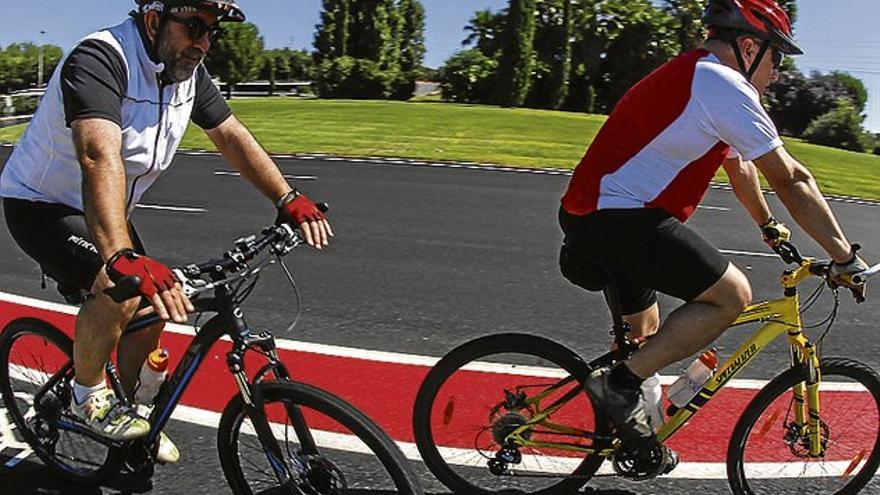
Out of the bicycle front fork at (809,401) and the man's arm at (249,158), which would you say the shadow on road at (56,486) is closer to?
the bicycle front fork at (809,401)

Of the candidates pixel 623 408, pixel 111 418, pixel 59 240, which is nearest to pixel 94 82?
pixel 59 240

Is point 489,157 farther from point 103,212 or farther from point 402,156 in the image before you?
point 103,212

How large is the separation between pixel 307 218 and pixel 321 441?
0.85 m

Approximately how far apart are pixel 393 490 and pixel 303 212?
3.62 ft

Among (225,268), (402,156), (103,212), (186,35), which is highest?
(186,35)

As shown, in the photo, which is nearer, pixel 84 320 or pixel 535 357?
pixel 84 320

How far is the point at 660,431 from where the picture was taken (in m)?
3.55

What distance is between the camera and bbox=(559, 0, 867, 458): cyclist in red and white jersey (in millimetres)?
3145

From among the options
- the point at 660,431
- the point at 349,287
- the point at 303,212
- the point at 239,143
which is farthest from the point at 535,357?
the point at 349,287

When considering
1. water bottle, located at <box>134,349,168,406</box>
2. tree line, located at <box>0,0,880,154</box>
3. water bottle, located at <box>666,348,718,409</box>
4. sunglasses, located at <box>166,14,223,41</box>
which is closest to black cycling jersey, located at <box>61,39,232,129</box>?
sunglasses, located at <box>166,14,223,41</box>

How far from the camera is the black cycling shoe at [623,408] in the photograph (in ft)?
11.3

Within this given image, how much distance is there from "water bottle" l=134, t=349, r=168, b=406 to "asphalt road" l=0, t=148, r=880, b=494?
51 cm

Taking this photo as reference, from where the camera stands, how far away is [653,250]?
130 inches

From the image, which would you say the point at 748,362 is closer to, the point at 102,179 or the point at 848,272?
the point at 848,272
